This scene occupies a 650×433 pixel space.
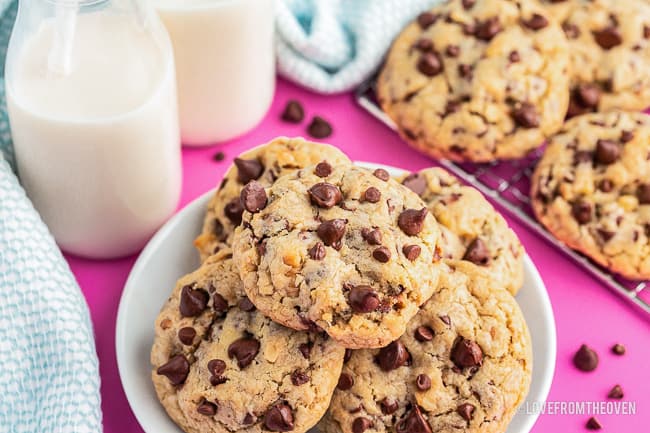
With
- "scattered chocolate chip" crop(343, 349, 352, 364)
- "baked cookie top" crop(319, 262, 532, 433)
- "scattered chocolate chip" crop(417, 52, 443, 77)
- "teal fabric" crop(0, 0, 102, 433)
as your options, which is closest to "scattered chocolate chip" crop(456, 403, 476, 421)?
"baked cookie top" crop(319, 262, 532, 433)

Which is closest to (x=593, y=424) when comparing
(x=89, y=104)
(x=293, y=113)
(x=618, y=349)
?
(x=618, y=349)

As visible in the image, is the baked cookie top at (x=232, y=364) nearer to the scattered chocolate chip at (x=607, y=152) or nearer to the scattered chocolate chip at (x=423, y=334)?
the scattered chocolate chip at (x=423, y=334)

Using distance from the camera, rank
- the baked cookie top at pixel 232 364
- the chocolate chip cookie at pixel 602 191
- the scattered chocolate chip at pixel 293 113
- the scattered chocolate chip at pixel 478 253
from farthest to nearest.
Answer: the scattered chocolate chip at pixel 293 113 → the chocolate chip cookie at pixel 602 191 → the scattered chocolate chip at pixel 478 253 → the baked cookie top at pixel 232 364

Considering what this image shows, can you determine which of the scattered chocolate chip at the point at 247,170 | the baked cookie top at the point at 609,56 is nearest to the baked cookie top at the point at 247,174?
the scattered chocolate chip at the point at 247,170

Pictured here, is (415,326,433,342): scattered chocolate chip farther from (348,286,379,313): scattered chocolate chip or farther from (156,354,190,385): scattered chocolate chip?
(156,354,190,385): scattered chocolate chip

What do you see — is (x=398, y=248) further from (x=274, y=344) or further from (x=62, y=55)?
(x=62, y=55)

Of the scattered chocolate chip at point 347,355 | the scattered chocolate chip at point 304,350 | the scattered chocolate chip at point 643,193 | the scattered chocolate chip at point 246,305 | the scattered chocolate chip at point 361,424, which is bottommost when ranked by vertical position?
the scattered chocolate chip at point 361,424

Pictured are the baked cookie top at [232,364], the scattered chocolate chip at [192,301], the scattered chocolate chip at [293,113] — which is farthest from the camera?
the scattered chocolate chip at [293,113]
